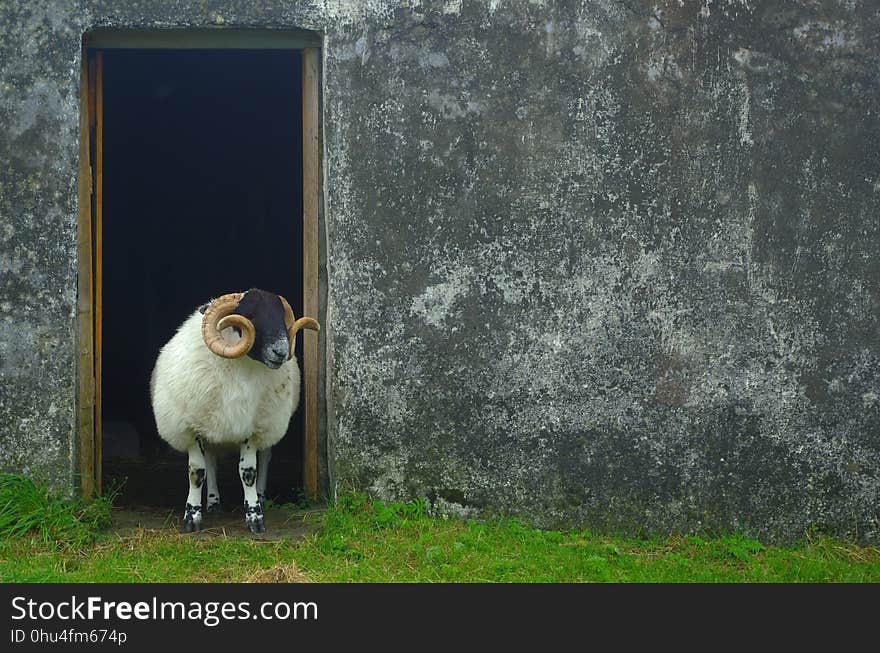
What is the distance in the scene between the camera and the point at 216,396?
6117 millimetres

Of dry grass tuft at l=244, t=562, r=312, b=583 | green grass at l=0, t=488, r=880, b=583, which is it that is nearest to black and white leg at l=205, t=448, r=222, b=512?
green grass at l=0, t=488, r=880, b=583

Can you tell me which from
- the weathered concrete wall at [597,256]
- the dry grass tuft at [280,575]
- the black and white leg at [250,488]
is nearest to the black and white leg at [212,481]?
the black and white leg at [250,488]

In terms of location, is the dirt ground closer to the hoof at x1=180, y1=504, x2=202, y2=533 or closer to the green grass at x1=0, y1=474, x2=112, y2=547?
the hoof at x1=180, y1=504, x2=202, y2=533

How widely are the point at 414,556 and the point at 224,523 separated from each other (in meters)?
1.63

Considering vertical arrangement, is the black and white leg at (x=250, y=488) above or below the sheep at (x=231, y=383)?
below

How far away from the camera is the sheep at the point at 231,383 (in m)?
5.85

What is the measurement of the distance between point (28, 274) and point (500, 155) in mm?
3001

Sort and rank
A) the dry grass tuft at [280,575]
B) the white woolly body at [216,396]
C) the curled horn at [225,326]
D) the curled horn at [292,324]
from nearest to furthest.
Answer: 1. the dry grass tuft at [280,575]
2. the curled horn at [225,326]
3. the curled horn at [292,324]
4. the white woolly body at [216,396]

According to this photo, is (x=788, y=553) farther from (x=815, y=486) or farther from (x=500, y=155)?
(x=500, y=155)

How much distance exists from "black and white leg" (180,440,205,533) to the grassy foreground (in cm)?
18

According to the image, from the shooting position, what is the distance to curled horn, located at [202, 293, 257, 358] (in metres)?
5.75

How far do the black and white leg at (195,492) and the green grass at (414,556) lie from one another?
0.16m

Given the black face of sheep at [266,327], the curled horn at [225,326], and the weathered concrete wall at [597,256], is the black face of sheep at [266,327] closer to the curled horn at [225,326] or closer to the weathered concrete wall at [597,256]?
the curled horn at [225,326]

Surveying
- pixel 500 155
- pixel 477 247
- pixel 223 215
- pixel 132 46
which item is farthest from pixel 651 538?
pixel 223 215
